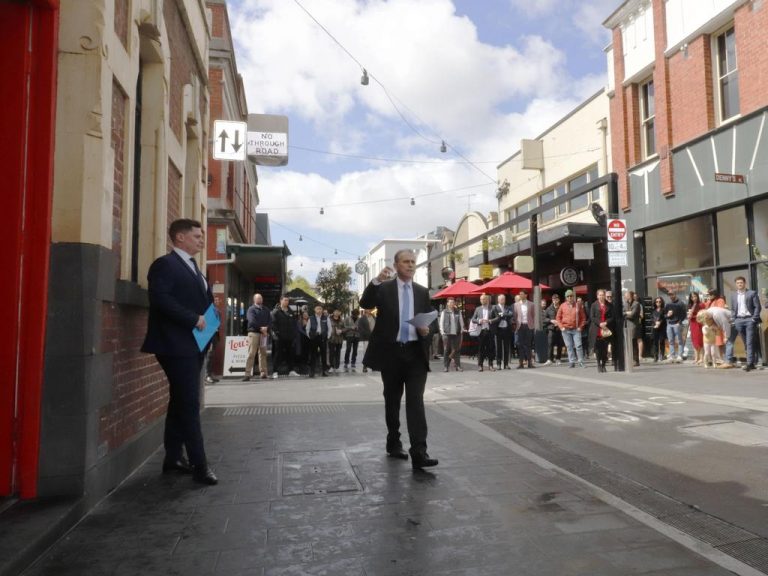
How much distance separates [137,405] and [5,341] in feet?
5.33

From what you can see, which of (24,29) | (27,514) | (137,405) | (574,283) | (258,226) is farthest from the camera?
(258,226)

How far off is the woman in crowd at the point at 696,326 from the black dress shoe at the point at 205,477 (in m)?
11.7

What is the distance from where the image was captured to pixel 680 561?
107 inches

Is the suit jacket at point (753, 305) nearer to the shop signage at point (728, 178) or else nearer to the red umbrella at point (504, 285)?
the shop signage at point (728, 178)

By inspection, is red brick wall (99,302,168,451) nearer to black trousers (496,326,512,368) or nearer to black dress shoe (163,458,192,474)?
black dress shoe (163,458,192,474)

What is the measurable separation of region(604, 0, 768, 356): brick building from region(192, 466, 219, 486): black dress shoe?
38.5ft

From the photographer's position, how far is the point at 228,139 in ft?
41.5

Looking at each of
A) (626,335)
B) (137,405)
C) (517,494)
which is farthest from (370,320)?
(517,494)

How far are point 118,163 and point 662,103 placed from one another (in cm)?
1431

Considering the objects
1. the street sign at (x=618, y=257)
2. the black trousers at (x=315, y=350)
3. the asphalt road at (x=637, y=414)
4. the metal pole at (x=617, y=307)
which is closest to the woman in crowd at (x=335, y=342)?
the black trousers at (x=315, y=350)

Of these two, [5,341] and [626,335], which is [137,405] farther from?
[626,335]

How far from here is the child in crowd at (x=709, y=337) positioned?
12156 millimetres

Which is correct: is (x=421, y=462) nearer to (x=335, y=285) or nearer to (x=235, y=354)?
(x=235, y=354)

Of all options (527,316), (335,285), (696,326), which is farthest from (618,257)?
(335,285)
